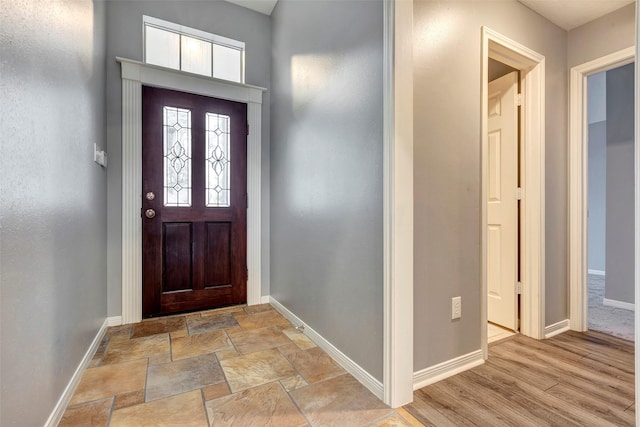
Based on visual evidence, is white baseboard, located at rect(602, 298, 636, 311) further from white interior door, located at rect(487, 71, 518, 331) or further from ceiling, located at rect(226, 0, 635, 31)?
ceiling, located at rect(226, 0, 635, 31)

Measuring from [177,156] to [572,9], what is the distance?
134 inches

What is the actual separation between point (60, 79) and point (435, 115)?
188cm

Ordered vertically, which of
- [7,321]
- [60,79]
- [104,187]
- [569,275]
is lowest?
[569,275]

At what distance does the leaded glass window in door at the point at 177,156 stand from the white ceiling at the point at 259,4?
4.04 ft

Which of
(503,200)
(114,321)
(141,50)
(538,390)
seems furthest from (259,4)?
(538,390)

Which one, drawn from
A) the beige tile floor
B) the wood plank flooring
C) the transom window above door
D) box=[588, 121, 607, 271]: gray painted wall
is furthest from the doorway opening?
box=[588, 121, 607, 271]: gray painted wall

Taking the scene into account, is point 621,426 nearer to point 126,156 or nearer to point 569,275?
point 569,275

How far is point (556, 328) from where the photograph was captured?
7.39 feet

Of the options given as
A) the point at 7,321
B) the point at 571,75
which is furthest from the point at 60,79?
the point at 571,75

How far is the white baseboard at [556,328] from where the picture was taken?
86.0 inches

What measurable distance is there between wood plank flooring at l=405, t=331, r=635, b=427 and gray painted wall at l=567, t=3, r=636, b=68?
7.23ft

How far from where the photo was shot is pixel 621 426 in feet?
4.06

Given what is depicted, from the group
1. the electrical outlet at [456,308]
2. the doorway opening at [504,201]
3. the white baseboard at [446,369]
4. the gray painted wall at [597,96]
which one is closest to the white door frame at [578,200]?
the doorway opening at [504,201]

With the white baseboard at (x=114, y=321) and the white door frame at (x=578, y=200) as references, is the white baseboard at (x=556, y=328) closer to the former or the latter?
the white door frame at (x=578, y=200)
